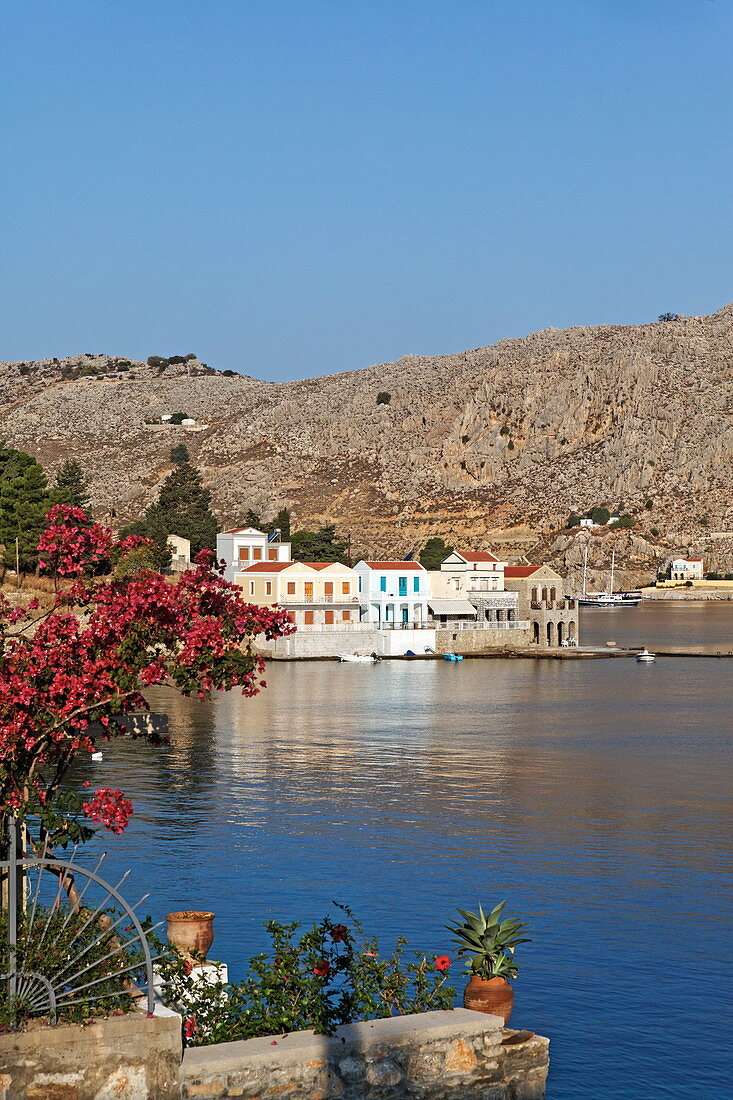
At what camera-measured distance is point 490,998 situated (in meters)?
14.2

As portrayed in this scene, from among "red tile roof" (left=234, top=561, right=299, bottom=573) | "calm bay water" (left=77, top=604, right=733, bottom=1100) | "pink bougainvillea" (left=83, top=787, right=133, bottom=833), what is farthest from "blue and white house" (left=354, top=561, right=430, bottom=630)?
"pink bougainvillea" (left=83, top=787, right=133, bottom=833)

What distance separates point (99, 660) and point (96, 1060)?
4.45 metres

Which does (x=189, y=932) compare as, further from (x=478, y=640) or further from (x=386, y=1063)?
Answer: (x=478, y=640)

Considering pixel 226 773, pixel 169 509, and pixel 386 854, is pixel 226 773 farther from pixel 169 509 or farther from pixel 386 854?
pixel 169 509

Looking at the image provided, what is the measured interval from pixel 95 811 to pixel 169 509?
123 meters

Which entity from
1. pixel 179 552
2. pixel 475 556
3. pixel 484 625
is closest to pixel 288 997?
pixel 484 625

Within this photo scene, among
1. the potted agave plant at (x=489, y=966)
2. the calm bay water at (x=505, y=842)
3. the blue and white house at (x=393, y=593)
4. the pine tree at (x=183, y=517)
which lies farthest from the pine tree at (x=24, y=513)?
the potted agave plant at (x=489, y=966)

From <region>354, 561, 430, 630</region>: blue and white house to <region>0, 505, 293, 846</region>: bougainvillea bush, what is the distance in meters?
79.3

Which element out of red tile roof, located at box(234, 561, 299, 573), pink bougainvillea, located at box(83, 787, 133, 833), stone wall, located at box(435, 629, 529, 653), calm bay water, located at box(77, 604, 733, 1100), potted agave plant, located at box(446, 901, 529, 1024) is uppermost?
red tile roof, located at box(234, 561, 299, 573)

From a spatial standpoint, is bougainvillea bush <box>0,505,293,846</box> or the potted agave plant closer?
the potted agave plant

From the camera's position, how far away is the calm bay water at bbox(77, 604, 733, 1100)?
19.8 metres

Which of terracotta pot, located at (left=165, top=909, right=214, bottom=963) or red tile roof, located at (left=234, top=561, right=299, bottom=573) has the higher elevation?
red tile roof, located at (left=234, top=561, right=299, bottom=573)

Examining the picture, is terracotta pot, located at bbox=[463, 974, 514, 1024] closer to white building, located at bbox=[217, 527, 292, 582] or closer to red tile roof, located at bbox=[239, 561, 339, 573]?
red tile roof, located at bbox=[239, 561, 339, 573]

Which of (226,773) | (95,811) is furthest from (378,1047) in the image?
(226,773)
